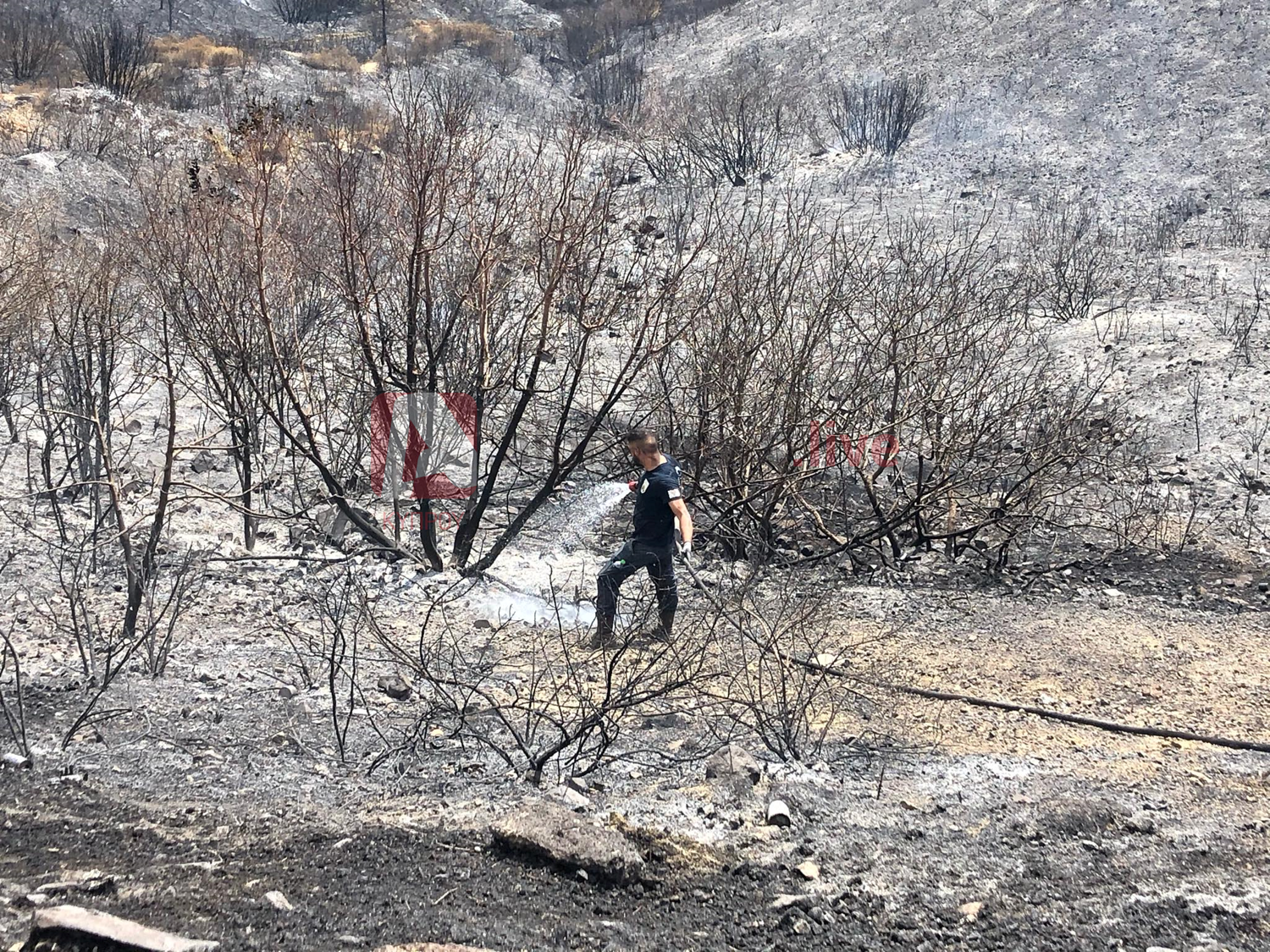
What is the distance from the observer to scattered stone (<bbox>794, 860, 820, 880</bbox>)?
10.7 feet

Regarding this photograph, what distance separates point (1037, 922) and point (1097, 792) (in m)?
1.07

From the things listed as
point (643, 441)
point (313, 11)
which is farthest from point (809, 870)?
point (313, 11)

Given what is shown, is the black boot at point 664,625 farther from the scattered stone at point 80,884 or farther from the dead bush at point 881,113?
the dead bush at point 881,113

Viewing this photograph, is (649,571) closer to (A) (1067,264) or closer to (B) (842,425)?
(B) (842,425)

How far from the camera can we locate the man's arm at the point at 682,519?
17.2 feet

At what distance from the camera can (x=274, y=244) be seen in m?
6.73

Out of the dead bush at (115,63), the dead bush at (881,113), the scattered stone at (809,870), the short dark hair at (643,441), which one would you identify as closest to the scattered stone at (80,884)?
A: the scattered stone at (809,870)

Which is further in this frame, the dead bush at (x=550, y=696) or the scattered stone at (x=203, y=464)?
the scattered stone at (x=203, y=464)

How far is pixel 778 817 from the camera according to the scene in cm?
362

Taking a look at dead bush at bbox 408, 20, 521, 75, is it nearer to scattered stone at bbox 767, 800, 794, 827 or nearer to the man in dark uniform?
the man in dark uniform

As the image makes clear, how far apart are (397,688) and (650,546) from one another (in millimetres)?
1594

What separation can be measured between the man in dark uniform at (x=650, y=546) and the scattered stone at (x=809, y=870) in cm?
216

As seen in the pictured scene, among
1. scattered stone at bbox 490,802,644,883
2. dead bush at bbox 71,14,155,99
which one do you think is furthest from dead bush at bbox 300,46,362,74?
scattered stone at bbox 490,802,644,883

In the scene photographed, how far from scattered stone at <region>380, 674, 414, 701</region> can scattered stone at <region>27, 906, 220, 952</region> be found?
2056 mm
